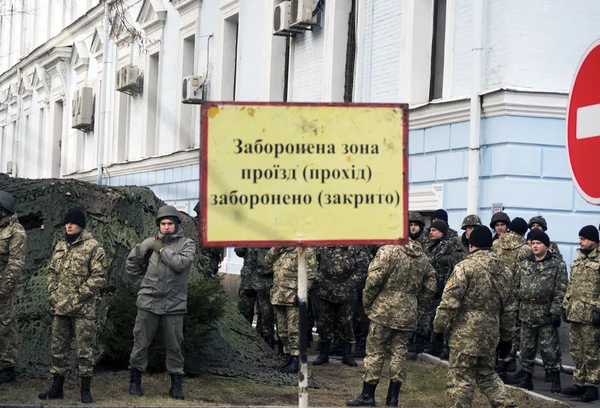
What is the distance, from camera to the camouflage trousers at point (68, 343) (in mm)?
9227

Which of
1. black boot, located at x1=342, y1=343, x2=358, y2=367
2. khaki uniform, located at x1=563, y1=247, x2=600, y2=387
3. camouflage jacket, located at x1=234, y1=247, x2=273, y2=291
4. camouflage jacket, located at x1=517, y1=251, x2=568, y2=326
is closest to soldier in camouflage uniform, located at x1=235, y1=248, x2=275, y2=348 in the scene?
camouflage jacket, located at x1=234, y1=247, x2=273, y2=291

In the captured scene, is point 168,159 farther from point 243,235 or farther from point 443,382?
point 243,235

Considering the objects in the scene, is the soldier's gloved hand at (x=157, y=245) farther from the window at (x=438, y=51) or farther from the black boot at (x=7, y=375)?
the window at (x=438, y=51)

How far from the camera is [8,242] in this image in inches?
388

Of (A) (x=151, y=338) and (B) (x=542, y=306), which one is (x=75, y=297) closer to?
(A) (x=151, y=338)

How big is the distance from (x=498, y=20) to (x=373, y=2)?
12.0 ft

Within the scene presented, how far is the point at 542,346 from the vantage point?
1062cm

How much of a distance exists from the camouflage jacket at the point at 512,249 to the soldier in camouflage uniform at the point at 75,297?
14.3 ft

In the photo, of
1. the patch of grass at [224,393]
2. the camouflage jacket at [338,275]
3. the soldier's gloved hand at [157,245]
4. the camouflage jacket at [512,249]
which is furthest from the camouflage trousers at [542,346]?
the soldier's gloved hand at [157,245]

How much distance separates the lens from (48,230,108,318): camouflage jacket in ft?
30.5

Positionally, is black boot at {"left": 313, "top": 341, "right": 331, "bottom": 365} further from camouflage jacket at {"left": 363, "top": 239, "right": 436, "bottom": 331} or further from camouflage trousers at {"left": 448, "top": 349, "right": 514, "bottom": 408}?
camouflage trousers at {"left": 448, "top": 349, "right": 514, "bottom": 408}

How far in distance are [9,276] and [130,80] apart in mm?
17657

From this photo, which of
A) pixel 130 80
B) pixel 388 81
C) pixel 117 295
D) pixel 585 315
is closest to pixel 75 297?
pixel 117 295

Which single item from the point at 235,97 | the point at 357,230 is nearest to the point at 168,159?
the point at 235,97
